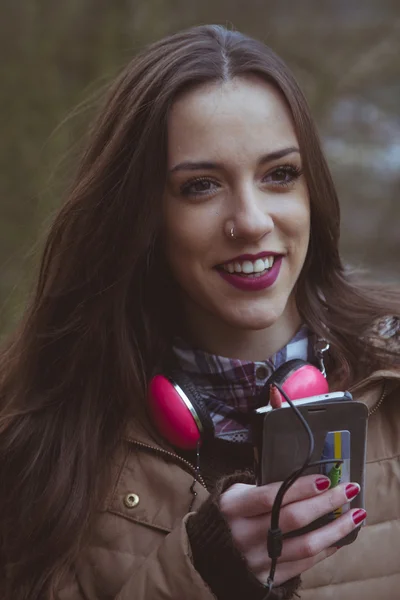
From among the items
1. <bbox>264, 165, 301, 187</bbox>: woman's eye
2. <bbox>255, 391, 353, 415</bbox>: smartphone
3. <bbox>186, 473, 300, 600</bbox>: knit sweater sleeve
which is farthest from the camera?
<bbox>264, 165, 301, 187</bbox>: woman's eye

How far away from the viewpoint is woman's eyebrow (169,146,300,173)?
223 cm

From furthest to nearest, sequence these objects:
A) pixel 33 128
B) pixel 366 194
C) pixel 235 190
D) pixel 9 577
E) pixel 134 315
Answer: pixel 366 194
pixel 33 128
pixel 134 315
pixel 9 577
pixel 235 190

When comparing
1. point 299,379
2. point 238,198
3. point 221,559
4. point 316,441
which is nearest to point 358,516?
point 316,441

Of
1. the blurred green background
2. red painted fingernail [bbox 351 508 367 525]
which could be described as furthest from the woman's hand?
the blurred green background

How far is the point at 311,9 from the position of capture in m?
6.42

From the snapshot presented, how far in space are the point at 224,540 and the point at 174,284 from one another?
2.70 feet

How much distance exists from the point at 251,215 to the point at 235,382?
1.45ft

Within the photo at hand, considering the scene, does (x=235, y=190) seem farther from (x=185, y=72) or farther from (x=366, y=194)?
(x=366, y=194)

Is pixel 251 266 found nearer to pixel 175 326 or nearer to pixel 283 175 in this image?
pixel 283 175

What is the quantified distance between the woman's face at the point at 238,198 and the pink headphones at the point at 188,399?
147mm

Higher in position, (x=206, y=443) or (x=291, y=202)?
(x=291, y=202)

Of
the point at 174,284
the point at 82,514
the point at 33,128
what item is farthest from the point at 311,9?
the point at 82,514

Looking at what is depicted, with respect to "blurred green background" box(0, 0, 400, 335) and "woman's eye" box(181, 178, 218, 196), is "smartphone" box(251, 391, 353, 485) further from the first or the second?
"blurred green background" box(0, 0, 400, 335)

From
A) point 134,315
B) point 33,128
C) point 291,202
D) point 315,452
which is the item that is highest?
point 33,128
